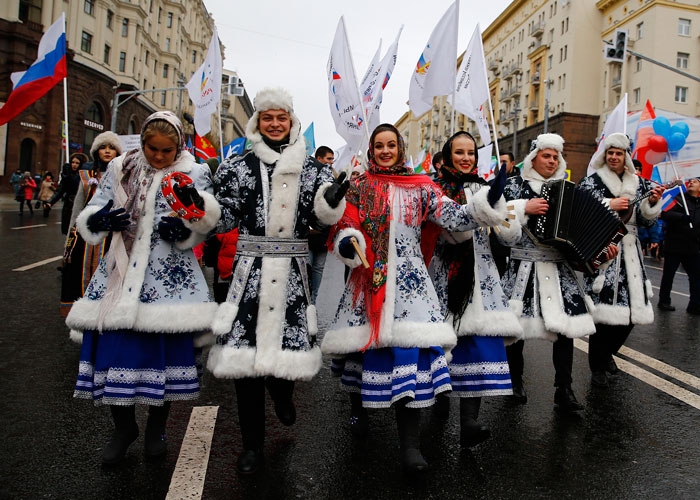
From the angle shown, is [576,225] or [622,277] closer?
[576,225]

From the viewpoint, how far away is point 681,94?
1604 inches

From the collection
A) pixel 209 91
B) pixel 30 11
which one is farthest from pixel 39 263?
pixel 30 11

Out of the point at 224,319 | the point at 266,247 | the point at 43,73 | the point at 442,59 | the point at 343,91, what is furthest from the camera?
the point at 43,73

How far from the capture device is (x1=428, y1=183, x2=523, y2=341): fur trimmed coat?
381cm

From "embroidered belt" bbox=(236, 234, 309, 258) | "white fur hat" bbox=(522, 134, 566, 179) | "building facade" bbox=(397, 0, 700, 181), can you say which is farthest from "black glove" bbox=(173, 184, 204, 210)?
"building facade" bbox=(397, 0, 700, 181)

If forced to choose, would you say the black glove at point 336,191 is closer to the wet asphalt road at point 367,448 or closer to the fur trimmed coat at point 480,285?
the fur trimmed coat at point 480,285

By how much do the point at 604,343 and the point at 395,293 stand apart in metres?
2.61

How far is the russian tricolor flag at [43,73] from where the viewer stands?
927 cm

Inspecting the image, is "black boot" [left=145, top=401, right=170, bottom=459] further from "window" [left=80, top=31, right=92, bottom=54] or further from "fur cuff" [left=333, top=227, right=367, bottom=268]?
"window" [left=80, top=31, right=92, bottom=54]

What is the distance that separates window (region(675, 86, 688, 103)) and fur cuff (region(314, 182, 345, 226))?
4473 centimetres

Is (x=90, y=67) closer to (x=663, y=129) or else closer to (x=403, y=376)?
(x=663, y=129)

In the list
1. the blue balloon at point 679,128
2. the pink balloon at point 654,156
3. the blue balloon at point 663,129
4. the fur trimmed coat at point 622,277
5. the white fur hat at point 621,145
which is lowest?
the fur trimmed coat at point 622,277

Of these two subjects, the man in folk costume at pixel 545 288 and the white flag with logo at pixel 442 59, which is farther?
the white flag with logo at pixel 442 59

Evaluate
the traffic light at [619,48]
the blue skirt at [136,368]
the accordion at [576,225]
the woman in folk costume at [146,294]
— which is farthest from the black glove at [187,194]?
the traffic light at [619,48]
